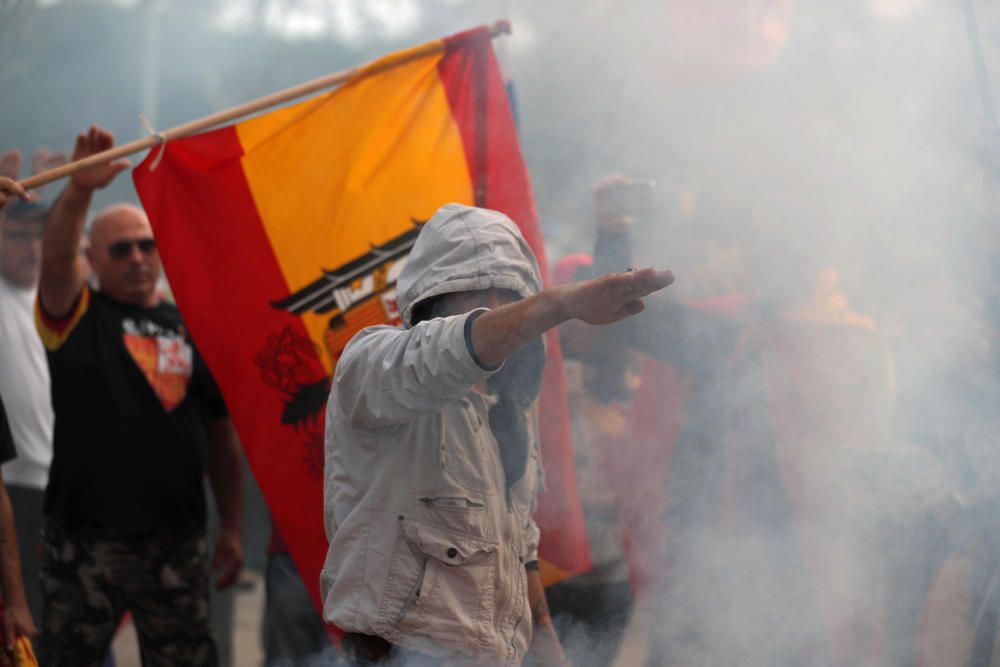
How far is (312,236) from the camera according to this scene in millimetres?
2740

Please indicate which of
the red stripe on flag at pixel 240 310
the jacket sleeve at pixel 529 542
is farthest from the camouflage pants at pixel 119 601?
the jacket sleeve at pixel 529 542

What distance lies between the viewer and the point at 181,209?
2762mm

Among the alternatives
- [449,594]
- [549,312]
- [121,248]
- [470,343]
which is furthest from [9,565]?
[549,312]

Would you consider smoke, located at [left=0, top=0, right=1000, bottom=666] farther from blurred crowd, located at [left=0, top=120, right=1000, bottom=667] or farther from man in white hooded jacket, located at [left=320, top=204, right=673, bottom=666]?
man in white hooded jacket, located at [left=320, top=204, right=673, bottom=666]

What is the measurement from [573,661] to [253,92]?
390 inches

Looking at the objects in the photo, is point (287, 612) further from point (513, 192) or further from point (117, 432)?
point (513, 192)

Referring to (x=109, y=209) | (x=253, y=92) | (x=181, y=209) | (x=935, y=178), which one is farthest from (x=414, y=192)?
(x=253, y=92)

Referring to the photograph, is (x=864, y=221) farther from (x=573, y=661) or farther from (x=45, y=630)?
(x=45, y=630)

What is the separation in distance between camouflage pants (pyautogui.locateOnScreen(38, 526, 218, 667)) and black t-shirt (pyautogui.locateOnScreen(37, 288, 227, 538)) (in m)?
0.06

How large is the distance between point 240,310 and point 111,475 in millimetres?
586

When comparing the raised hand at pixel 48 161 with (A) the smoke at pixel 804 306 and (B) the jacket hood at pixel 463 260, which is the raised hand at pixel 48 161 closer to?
(A) the smoke at pixel 804 306

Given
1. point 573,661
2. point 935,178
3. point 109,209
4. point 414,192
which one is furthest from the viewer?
point 109,209

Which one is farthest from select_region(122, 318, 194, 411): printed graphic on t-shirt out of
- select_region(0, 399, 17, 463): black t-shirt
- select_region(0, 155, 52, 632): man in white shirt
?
select_region(0, 155, 52, 632): man in white shirt

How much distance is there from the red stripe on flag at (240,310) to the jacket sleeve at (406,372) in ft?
3.04
